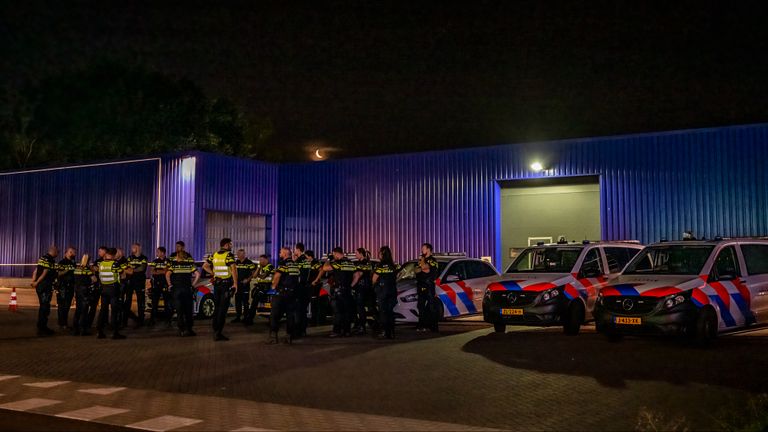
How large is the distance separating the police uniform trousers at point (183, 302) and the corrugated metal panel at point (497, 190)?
39.8 ft

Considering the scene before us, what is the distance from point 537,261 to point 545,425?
7788 mm

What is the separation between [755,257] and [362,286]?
22.9ft

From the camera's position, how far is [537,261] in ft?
48.1

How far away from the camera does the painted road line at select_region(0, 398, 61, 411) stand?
799 cm

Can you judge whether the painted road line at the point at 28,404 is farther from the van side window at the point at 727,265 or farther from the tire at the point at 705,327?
the van side window at the point at 727,265

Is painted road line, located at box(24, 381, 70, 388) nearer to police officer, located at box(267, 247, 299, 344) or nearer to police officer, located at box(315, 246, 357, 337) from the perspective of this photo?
police officer, located at box(267, 247, 299, 344)

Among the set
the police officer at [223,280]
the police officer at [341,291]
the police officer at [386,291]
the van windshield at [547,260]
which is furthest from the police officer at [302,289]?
the van windshield at [547,260]

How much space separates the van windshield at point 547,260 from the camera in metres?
14.2

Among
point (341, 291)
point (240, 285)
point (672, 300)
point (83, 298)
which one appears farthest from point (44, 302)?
point (672, 300)

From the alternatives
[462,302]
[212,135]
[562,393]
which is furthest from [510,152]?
[212,135]

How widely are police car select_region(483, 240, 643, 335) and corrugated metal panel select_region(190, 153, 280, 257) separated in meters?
14.0

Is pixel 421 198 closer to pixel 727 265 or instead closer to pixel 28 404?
pixel 727 265

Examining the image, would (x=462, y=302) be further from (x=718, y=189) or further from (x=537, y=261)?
(x=718, y=189)

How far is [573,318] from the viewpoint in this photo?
13406 mm
